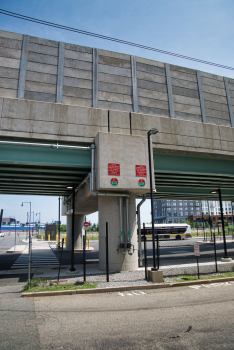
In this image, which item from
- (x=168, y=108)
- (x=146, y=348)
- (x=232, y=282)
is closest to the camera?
(x=146, y=348)

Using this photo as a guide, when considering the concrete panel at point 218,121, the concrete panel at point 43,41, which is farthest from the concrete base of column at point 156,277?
the concrete panel at point 43,41

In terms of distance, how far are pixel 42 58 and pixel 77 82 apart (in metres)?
2.47

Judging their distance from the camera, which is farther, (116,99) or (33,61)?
(116,99)

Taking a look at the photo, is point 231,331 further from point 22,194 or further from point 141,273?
point 22,194

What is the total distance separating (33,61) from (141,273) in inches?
540

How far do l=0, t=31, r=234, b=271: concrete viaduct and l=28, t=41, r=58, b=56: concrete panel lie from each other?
0.06 metres

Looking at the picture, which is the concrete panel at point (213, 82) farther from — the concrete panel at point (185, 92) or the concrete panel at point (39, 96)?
the concrete panel at point (39, 96)

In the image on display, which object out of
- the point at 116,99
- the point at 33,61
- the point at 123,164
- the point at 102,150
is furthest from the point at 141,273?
the point at 33,61

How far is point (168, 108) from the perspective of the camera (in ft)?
53.8

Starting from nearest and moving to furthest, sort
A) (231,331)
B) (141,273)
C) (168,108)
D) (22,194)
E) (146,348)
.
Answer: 1. (146,348)
2. (231,331)
3. (141,273)
4. (168,108)
5. (22,194)

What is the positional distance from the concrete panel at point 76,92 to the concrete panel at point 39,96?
83 centimetres

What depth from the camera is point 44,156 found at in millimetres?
13500

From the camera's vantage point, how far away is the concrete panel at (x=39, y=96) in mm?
13766

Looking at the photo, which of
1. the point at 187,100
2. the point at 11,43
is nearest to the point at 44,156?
the point at 11,43
